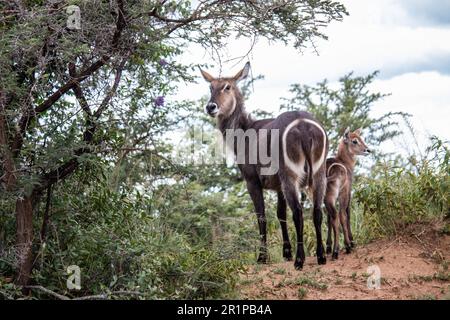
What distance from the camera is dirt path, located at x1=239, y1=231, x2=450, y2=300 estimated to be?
6691mm

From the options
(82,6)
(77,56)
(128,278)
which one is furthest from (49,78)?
(128,278)

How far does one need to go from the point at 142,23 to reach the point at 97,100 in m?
0.82

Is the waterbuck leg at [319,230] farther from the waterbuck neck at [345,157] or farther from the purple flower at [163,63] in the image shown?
the purple flower at [163,63]

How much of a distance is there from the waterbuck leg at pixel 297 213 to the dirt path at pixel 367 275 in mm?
113

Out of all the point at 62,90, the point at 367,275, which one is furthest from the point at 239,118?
the point at 62,90

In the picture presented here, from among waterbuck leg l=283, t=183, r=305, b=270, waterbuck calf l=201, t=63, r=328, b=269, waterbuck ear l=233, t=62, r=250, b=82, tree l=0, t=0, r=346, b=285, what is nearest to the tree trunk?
tree l=0, t=0, r=346, b=285

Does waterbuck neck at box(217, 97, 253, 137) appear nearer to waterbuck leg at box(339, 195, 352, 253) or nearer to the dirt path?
waterbuck leg at box(339, 195, 352, 253)

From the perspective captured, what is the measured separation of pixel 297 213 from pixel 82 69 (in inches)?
101

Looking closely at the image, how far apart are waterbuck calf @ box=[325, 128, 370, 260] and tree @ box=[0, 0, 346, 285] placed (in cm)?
201

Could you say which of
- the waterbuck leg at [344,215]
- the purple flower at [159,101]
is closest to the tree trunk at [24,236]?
the purple flower at [159,101]

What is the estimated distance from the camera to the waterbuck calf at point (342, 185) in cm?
790

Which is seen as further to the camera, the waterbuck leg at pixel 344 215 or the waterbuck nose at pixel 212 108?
the waterbuck nose at pixel 212 108

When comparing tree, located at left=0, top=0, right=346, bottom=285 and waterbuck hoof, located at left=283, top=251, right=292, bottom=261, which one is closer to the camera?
tree, located at left=0, top=0, right=346, bottom=285
